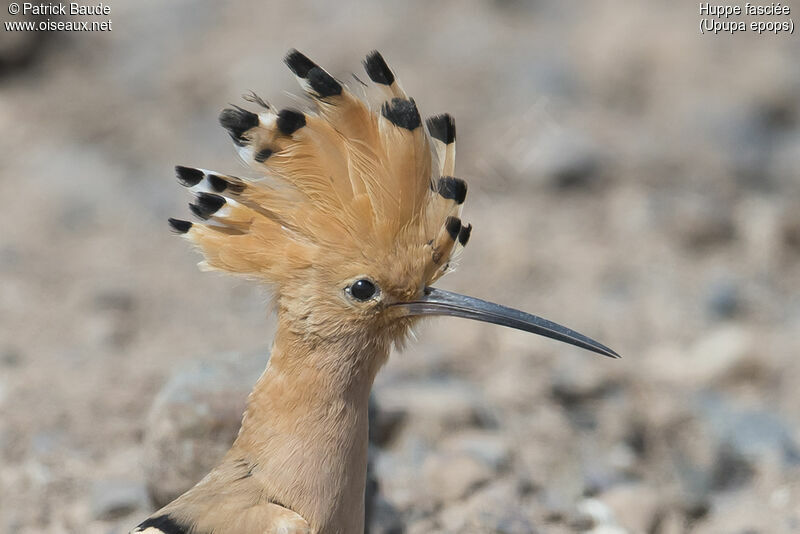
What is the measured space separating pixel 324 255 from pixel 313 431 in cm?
51

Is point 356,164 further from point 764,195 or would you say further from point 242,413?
point 764,195

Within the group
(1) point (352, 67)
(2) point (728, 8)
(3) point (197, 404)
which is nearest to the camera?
(3) point (197, 404)

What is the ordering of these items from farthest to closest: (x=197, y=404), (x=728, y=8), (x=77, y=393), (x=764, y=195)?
(x=728, y=8) → (x=764, y=195) → (x=77, y=393) → (x=197, y=404)

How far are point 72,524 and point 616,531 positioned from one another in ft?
6.29

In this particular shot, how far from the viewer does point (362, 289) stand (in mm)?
2840

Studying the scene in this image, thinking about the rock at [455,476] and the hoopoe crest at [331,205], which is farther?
the rock at [455,476]

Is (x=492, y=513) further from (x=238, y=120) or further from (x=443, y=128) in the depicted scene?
(x=238, y=120)

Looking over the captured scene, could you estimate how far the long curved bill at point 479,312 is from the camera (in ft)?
9.57

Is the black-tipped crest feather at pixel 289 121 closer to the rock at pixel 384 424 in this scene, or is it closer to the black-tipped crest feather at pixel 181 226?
the black-tipped crest feather at pixel 181 226

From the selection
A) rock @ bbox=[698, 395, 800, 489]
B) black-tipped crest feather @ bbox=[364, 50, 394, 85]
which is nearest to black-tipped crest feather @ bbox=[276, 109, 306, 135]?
black-tipped crest feather @ bbox=[364, 50, 394, 85]

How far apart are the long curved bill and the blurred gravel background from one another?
29.8 inches

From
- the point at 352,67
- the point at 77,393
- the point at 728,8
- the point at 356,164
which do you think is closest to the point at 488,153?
the point at 352,67

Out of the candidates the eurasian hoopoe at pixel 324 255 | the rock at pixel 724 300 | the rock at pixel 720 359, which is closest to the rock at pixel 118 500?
the eurasian hoopoe at pixel 324 255

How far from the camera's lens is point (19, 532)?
3488 mm
